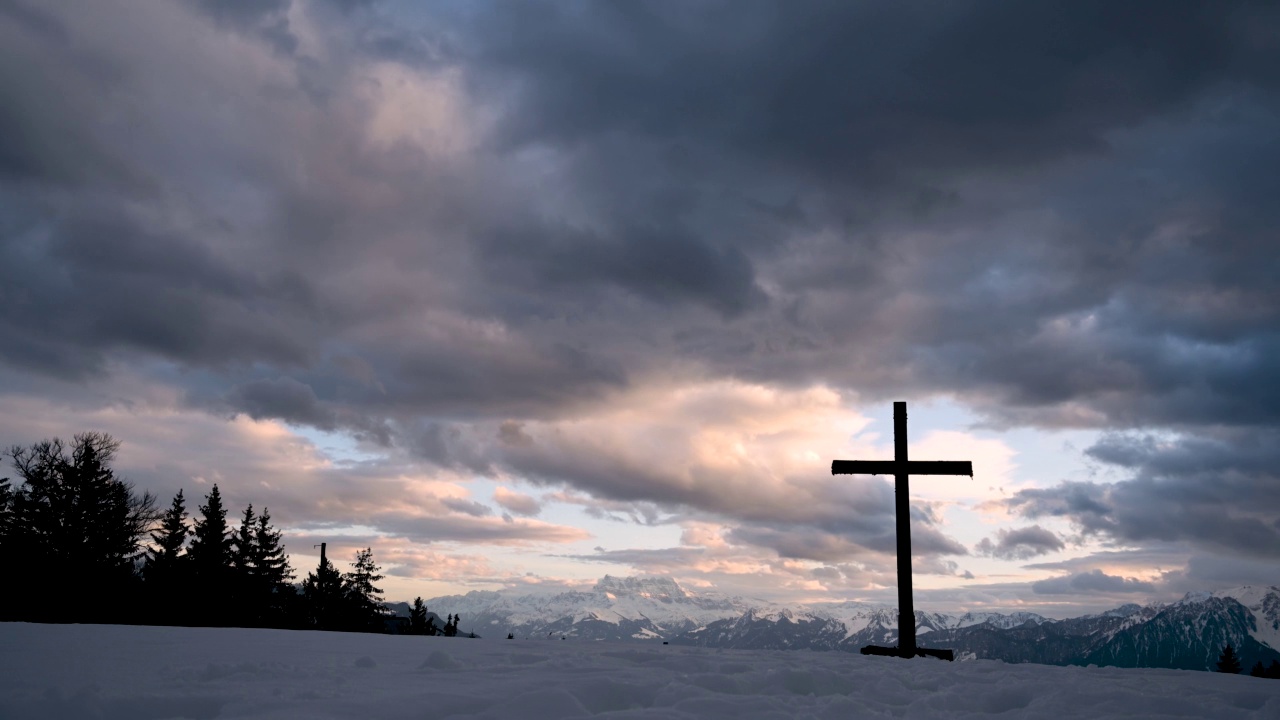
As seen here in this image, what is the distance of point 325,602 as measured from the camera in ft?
229

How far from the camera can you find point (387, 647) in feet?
31.4

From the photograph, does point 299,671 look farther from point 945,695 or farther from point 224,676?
point 945,695

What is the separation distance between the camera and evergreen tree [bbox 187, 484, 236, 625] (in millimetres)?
59594

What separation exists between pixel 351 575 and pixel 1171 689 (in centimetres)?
8207

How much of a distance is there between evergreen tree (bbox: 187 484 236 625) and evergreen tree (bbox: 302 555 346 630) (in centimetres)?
670

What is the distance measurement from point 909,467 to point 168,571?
59.7 meters

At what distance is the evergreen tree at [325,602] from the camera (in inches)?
2672

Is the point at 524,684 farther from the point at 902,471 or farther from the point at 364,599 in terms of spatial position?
the point at 364,599

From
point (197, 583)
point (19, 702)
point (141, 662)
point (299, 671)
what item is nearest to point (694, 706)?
point (299, 671)

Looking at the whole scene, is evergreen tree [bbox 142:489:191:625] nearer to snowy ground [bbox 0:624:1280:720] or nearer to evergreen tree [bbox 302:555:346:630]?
evergreen tree [bbox 302:555:346:630]

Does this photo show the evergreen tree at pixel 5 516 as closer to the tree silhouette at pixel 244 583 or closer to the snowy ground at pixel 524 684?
the tree silhouette at pixel 244 583

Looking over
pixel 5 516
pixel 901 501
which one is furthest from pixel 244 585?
pixel 901 501

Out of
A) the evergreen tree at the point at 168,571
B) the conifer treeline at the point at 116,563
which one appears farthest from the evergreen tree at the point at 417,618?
the evergreen tree at the point at 168,571

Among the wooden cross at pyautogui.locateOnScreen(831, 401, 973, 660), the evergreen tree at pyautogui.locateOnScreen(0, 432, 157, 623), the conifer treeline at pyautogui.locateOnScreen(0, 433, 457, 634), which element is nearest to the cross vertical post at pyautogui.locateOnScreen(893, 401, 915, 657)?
the wooden cross at pyautogui.locateOnScreen(831, 401, 973, 660)
